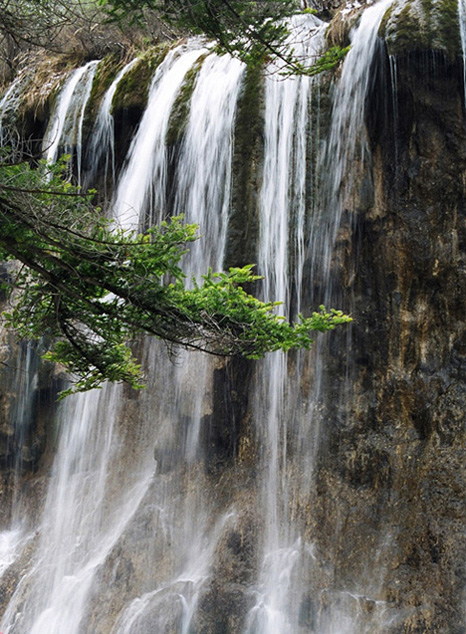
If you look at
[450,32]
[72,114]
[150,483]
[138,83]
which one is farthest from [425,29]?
[150,483]

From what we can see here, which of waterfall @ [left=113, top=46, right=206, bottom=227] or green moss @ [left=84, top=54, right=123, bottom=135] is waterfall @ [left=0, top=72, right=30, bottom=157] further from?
waterfall @ [left=113, top=46, right=206, bottom=227]

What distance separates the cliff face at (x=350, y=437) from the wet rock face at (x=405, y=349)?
0.06 ft

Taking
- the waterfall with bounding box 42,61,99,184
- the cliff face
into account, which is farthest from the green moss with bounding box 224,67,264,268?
the waterfall with bounding box 42,61,99,184

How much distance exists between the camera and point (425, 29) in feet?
29.3

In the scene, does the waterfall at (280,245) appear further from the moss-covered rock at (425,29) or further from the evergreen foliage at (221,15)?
the evergreen foliage at (221,15)

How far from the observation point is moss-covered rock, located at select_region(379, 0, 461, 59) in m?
8.90

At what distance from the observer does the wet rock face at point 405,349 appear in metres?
8.59

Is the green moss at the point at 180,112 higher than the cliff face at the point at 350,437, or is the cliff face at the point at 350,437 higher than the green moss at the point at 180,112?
the green moss at the point at 180,112

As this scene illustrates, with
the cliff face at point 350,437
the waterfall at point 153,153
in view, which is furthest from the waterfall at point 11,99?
the cliff face at point 350,437

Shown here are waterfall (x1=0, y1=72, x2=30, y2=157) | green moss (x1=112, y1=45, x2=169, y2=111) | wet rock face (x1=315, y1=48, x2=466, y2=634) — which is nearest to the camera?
wet rock face (x1=315, y1=48, x2=466, y2=634)

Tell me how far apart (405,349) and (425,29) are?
4268 millimetres

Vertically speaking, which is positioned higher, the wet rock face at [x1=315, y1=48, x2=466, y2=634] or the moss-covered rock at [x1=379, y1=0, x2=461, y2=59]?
the moss-covered rock at [x1=379, y1=0, x2=461, y2=59]

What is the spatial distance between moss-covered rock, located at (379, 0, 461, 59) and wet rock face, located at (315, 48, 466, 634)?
159mm

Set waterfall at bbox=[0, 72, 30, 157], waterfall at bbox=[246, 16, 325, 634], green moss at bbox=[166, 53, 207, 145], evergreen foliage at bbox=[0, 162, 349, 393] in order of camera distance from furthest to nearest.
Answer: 1. waterfall at bbox=[0, 72, 30, 157]
2. green moss at bbox=[166, 53, 207, 145]
3. waterfall at bbox=[246, 16, 325, 634]
4. evergreen foliage at bbox=[0, 162, 349, 393]
